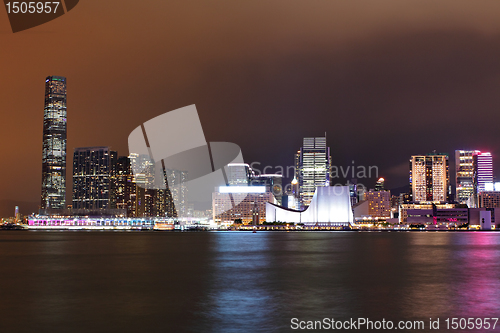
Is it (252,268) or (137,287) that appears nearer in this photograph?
(137,287)

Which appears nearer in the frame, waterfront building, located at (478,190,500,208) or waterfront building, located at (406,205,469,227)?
waterfront building, located at (406,205,469,227)

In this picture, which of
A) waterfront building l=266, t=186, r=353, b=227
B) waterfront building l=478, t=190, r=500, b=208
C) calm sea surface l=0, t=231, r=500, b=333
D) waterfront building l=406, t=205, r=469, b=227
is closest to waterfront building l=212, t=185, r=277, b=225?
waterfront building l=266, t=186, r=353, b=227

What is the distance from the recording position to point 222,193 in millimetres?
169000

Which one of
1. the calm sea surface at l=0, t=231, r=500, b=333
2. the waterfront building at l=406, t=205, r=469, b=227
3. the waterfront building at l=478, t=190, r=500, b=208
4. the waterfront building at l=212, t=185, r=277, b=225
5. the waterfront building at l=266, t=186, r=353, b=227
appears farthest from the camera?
the waterfront building at l=478, t=190, r=500, b=208

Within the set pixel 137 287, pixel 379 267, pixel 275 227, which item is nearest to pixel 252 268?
pixel 379 267

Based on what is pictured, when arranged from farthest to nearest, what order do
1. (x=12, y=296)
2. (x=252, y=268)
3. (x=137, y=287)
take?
(x=252, y=268) < (x=137, y=287) < (x=12, y=296)

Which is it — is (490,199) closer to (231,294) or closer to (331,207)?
(331,207)

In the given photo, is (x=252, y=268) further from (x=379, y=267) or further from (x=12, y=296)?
(x=12, y=296)

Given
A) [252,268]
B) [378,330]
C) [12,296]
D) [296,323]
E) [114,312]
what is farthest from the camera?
[252,268]

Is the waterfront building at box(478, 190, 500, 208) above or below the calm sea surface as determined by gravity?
above

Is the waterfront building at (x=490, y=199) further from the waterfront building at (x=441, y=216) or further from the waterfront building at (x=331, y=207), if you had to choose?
the waterfront building at (x=331, y=207)

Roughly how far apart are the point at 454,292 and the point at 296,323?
1021 cm

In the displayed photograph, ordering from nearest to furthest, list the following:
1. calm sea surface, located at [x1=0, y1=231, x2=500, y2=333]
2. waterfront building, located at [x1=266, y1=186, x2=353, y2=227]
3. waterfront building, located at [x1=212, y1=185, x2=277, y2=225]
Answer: calm sea surface, located at [x1=0, y1=231, x2=500, y2=333]
waterfront building, located at [x1=266, y1=186, x2=353, y2=227]
waterfront building, located at [x1=212, y1=185, x2=277, y2=225]

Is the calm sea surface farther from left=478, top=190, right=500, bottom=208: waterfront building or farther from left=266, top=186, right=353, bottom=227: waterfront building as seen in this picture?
left=478, top=190, right=500, bottom=208: waterfront building
